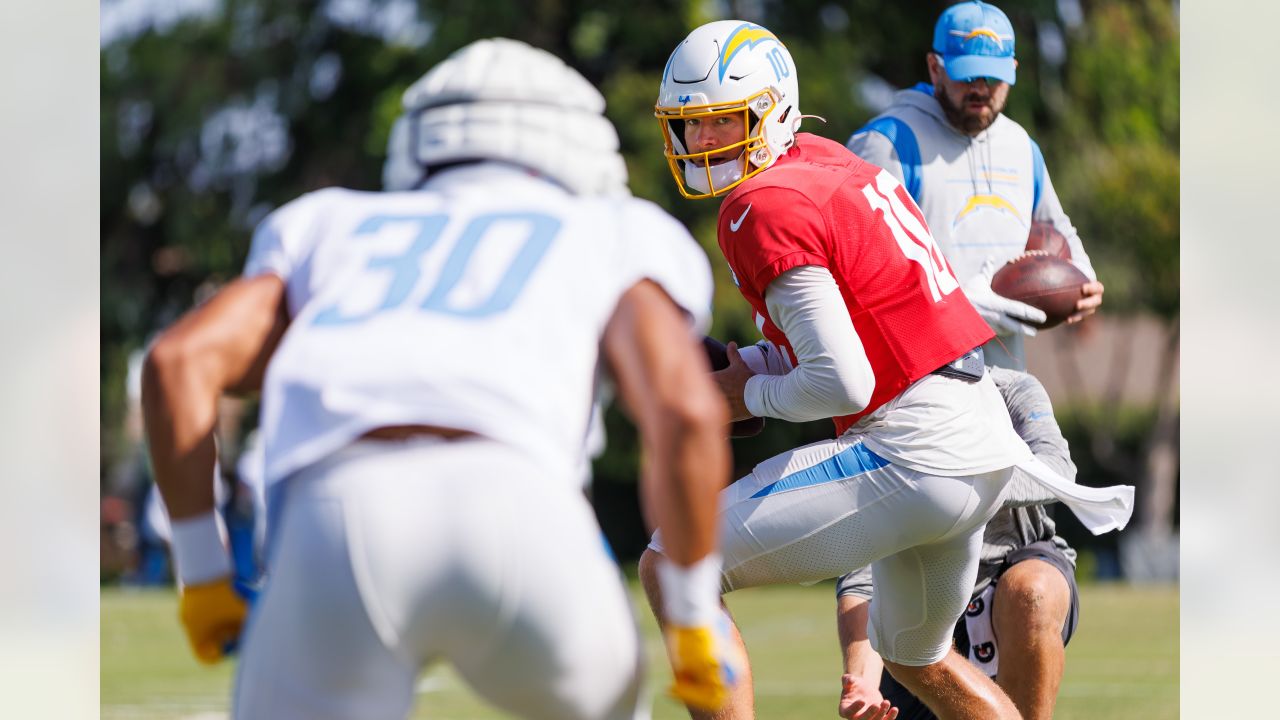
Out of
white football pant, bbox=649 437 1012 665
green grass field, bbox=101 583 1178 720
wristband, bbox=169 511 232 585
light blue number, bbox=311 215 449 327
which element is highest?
light blue number, bbox=311 215 449 327

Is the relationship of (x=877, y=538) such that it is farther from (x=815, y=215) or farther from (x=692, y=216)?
(x=692, y=216)

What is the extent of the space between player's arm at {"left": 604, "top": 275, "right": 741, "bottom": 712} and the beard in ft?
9.73

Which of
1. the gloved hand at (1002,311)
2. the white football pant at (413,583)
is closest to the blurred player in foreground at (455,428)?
the white football pant at (413,583)

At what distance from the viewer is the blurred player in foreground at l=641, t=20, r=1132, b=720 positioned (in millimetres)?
3857

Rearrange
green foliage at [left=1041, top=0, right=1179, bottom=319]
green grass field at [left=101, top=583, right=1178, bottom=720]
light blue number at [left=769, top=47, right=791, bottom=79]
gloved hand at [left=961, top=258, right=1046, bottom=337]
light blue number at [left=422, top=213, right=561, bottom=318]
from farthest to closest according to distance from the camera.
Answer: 1. green foliage at [left=1041, top=0, right=1179, bottom=319]
2. green grass field at [left=101, top=583, right=1178, bottom=720]
3. gloved hand at [left=961, top=258, right=1046, bottom=337]
4. light blue number at [left=769, top=47, right=791, bottom=79]
5. light blue number at [left=422, top=213, right=561, bottom=318]

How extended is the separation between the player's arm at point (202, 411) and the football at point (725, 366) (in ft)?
5.82

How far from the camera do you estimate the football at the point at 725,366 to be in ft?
Answer: 14.3

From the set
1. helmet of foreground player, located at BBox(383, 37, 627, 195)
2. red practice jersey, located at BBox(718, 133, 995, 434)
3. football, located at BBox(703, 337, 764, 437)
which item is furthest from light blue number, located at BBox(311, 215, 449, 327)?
football, located at BBox(703, 337, 764, 437)

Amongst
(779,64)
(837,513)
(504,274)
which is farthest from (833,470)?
(504,274)

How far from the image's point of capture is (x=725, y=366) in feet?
14.3

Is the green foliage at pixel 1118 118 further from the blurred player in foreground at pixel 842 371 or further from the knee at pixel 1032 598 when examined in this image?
the blurred player in foreground at pixel 842 371

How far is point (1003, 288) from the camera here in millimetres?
5082

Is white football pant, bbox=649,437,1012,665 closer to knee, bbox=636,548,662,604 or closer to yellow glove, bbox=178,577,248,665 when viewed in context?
knee, bbox=636,548,662,604
